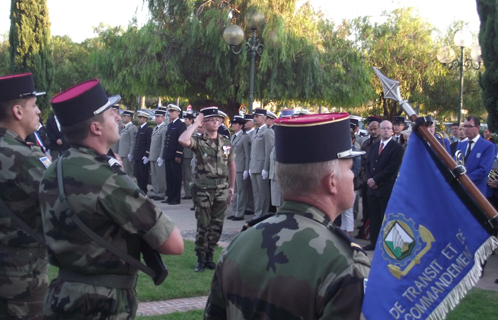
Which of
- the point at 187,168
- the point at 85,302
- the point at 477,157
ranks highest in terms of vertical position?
the point at 85,302

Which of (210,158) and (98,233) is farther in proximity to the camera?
(210,158)

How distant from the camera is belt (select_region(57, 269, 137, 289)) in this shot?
286 centimetres

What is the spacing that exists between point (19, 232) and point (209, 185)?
4.26 meters

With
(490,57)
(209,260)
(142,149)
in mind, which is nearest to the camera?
(209,260)

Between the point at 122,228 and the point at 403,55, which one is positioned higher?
the point at 403,55

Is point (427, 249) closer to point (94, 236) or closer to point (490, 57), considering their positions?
point (94, 236)

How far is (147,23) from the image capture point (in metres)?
20.7

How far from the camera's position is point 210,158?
314 inches

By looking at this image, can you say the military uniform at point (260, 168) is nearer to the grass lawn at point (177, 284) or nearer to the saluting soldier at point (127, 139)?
the grass lawn at point (177, 284)

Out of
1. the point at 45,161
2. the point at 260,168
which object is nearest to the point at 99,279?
the point at 45,161

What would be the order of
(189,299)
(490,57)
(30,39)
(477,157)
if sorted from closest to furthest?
(189,299) < (477,157) < (490,57) < (30,39)

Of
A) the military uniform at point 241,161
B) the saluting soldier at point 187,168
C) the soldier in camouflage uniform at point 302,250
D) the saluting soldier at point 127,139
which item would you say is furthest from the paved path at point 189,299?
the saluting soldier at point 127,139

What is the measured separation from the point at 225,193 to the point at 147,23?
47.4ft

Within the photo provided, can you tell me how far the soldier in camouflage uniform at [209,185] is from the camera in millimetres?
7711
